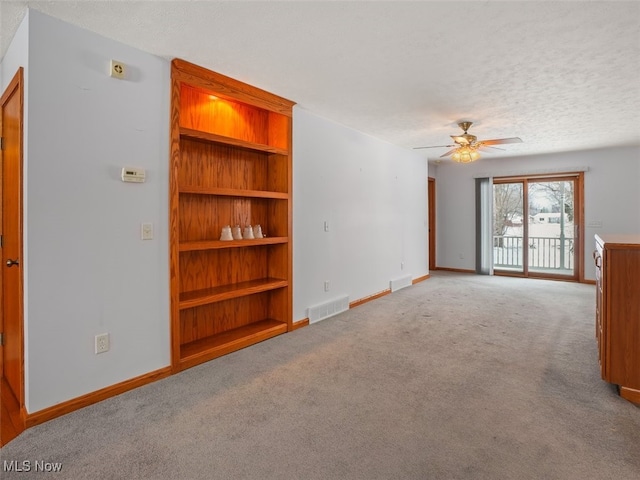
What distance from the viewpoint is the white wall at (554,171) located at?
6.04m

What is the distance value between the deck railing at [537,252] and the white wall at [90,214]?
7.02 meters

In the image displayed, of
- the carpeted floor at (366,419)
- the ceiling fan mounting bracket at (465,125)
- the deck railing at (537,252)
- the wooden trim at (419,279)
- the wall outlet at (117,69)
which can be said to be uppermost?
the ceiling fan mounting bracket at (465,125)

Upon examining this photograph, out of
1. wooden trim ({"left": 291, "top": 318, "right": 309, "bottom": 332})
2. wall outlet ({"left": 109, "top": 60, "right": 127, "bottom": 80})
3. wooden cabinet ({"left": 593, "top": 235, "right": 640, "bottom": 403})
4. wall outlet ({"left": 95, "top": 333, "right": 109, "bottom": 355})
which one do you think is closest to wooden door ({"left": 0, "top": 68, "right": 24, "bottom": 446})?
wall outlet ({"left": 95, "top": 333, "right": 109, "bottom": 355})

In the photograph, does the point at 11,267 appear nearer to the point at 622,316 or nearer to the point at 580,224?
the point at 622,316

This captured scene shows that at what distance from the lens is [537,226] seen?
6.98 m

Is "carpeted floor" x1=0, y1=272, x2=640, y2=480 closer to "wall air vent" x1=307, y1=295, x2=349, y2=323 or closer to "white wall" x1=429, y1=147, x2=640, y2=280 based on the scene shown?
"wall air vent" x1=307, y1=295, x2=349, y2=323

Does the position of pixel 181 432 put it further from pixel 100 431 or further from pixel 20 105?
pixel 20 105

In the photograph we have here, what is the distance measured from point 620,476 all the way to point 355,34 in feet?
9.11

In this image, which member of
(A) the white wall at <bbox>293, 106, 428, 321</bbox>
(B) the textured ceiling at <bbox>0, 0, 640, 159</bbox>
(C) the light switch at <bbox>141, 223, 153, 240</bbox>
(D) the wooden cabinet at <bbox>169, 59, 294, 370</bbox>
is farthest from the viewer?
(A) the white wall at <bbox>293, 106, 428, 321</bbox>

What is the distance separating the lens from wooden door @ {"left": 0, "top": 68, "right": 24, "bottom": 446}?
7.02 feet

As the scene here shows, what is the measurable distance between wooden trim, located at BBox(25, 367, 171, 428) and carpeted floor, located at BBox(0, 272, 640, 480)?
6cm

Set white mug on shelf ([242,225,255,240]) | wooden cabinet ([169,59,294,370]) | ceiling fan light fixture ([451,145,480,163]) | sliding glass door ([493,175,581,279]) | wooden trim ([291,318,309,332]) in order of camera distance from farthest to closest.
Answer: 1. sliding glass door ([493,175,581,279])
2. ceiling fan light fixture ([451,145,480,163])
3. wooden trim ([291,318,309,332])
4. white mug on shelf ([242,225,255,240])
5. wooden cabinet ([169,59,294,370])

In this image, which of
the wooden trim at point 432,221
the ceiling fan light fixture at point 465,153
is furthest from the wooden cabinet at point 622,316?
the wooden trim at point 432,221

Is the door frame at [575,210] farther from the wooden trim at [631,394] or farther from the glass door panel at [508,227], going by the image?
the wooden trim at [631,394]
